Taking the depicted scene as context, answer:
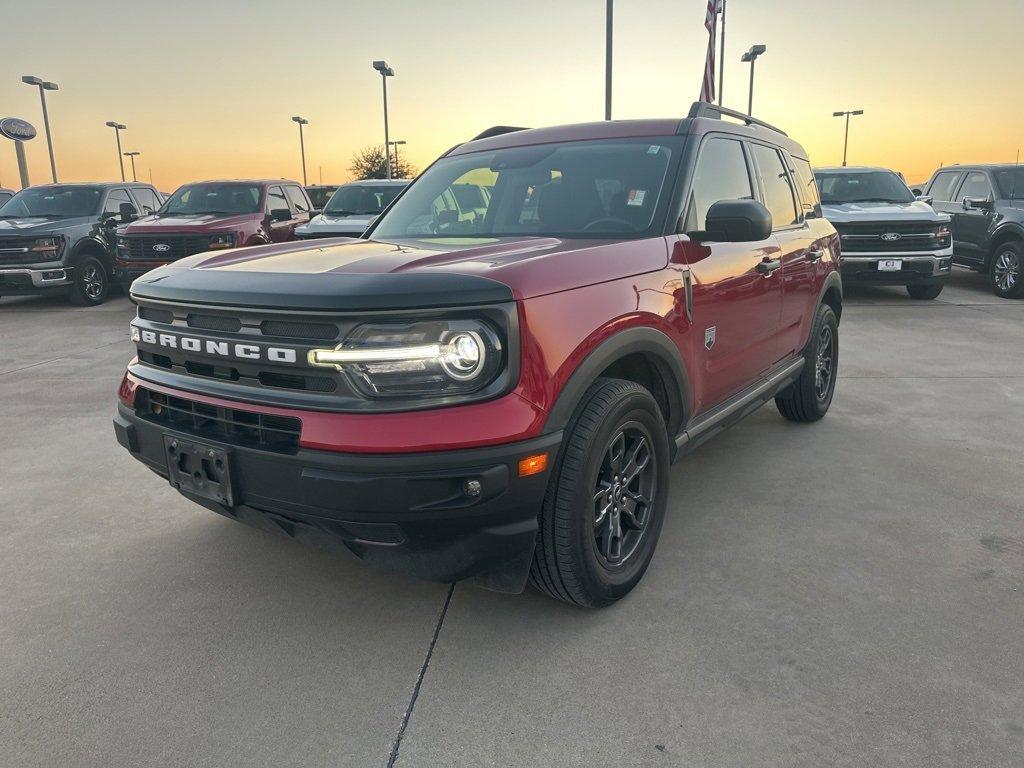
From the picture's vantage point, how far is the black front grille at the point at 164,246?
1038 cm

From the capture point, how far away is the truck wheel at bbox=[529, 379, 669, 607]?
2.46 meters

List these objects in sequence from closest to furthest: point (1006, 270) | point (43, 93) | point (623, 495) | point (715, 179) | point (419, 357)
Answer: point (419, 357) → point (623, 495) → point (715, 179) → point (1006, 270) → point (43, 93)

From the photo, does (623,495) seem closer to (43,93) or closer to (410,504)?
(410,504)

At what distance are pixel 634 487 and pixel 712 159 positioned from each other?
164 cm

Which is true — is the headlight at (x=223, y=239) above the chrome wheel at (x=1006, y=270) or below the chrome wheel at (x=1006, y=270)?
above

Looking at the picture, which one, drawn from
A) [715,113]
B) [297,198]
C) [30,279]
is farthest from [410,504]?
[297,198]

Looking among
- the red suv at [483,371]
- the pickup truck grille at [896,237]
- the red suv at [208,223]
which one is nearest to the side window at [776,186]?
the red suv at [483,371]

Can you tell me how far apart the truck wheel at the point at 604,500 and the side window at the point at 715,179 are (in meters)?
0.96

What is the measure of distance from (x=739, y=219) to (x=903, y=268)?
876 cm

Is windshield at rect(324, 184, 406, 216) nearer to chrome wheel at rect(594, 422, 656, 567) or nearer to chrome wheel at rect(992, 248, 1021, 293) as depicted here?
chrome wheel at rect(594, 422, 656, 567)

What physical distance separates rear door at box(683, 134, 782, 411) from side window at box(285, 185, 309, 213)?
32.1 ft

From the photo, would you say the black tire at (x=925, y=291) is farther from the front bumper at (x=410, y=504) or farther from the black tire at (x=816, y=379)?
the front bumper at (x=410, y=504)

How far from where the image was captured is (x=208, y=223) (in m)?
10.5

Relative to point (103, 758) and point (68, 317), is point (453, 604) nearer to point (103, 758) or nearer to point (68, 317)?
point (103, 758)
